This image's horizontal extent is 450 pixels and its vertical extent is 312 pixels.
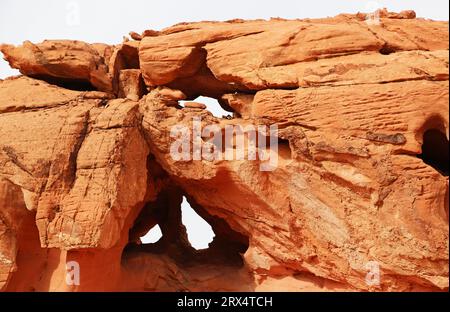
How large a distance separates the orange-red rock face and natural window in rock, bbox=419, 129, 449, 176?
0.07 ft

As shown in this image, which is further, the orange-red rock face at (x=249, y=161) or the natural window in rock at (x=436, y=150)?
the natural window in rock at (x=436, y=150)

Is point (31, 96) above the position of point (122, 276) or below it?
above

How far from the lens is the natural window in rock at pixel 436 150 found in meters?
7.98

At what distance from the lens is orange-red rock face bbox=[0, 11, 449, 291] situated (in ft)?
24.3

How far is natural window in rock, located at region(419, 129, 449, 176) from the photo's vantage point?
798 centimetres

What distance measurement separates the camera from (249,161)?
332 inches

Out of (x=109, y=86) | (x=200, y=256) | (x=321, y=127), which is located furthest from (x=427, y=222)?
(x=109, y=86)

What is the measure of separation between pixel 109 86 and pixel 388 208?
5247 mm

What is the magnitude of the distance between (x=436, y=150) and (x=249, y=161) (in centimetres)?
277

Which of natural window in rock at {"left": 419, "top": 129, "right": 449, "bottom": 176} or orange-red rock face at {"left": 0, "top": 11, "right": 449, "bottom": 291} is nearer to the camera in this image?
orange-red rock face at {"left": 0, "top": 11, "right": 449, "bottom": 291}

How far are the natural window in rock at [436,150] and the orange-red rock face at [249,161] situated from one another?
0.02 metres

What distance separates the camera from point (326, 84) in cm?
795
